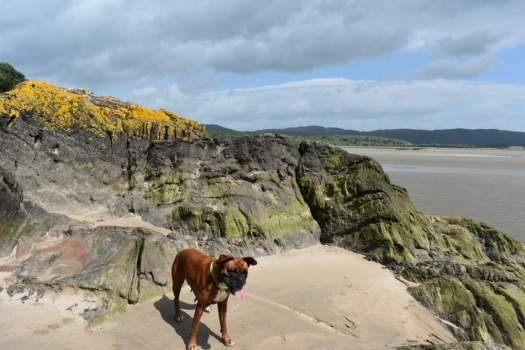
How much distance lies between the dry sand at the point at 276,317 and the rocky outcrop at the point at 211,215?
1.51ft

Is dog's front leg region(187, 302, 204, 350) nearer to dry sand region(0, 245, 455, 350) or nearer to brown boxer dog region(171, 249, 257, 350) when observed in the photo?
brown boxer dog region(171, 249, 257, 350)

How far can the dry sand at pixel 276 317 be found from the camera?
214 inches

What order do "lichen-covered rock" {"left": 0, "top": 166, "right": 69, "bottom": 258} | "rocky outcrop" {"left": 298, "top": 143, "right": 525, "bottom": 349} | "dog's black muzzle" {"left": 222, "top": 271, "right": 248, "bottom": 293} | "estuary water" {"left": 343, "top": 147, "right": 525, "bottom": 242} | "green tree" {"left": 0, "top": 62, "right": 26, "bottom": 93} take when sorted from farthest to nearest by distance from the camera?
1. "green tree" {"left": 0, "top": 62, "right": 26, "bottom": 93}
2. "estuary water" {"left": 343, "top": 147, "right": 525, "bottom": 242}
3. "rocky outcrop" {"left": 298, "top": 143, "right": 525, "bottom": 349}
4. "lichen-covered rock" {"left": 0, "top": 166, "right": 69, "bottom": 258}
5. "dog's black muzzle" {"left": 222, "top": 271, "right": 248, "bottom": 293}

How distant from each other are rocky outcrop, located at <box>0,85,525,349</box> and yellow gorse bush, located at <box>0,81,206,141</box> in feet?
0.25

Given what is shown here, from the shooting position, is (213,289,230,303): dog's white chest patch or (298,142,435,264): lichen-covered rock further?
(298,142,435,264): lichen-covered rock

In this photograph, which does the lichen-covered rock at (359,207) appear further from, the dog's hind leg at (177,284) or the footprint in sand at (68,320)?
the footprint in sand at (68,320)

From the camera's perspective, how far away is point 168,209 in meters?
10.2

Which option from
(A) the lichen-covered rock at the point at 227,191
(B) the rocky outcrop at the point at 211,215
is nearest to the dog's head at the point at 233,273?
(B) the rocky outcrop at the point at 211,215

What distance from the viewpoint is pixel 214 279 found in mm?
5305

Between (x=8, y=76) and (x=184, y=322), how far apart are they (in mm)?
32048

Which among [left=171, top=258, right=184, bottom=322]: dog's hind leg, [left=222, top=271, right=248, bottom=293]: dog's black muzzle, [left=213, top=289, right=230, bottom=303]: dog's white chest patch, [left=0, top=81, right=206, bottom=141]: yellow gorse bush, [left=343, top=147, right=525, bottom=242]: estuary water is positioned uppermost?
[left=0, top=81, right=206, bottom=141]: yellow gorse bush

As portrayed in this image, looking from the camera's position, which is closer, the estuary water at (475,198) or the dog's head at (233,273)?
the dog's head at (233,273)

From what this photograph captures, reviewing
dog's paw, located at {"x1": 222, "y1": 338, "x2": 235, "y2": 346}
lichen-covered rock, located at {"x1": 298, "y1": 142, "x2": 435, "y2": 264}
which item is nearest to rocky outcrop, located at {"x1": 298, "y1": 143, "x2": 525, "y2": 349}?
lichen-covered rock, located at {"x1": 298, "y1": 142, "x2": 435, "y2": 264}

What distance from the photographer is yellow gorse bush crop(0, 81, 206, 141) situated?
948 centimetres
